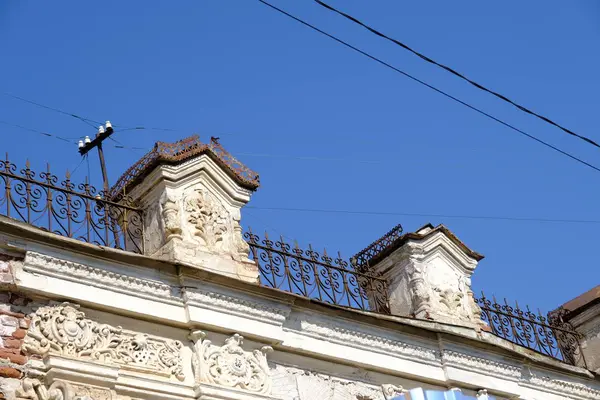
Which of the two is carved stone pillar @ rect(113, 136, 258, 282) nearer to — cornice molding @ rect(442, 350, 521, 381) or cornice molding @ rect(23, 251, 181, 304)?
cornice molding @ rect(23, 251, 181, 304)

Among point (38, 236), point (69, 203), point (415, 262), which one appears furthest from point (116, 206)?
point (415, 262)

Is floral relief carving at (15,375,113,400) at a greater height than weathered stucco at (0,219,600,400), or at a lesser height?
lesser

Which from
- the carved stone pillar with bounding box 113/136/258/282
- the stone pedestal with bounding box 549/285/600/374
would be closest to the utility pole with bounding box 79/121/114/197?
the carved stone pillar with bounding box 113/136/258/282

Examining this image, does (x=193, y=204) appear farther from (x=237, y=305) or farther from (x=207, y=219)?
(x=237, y=305)

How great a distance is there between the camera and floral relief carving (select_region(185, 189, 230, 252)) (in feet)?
32.6

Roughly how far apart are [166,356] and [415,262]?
3207 mm

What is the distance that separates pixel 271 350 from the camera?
32.1 feet

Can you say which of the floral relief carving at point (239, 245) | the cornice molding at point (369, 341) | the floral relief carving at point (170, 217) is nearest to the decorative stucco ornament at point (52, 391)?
the floral relief carving at point (170, 217)

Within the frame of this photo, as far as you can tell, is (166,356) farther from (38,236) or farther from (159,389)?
(38,236)

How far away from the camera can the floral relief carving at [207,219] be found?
392 inches

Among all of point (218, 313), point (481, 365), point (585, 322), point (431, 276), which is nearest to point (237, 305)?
point (218, 313)

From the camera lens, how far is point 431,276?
11.6m

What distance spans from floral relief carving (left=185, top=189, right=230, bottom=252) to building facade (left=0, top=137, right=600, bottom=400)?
0.01 m

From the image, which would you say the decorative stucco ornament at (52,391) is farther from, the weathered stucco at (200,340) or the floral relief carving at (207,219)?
the floral relief carving at (207,219)
